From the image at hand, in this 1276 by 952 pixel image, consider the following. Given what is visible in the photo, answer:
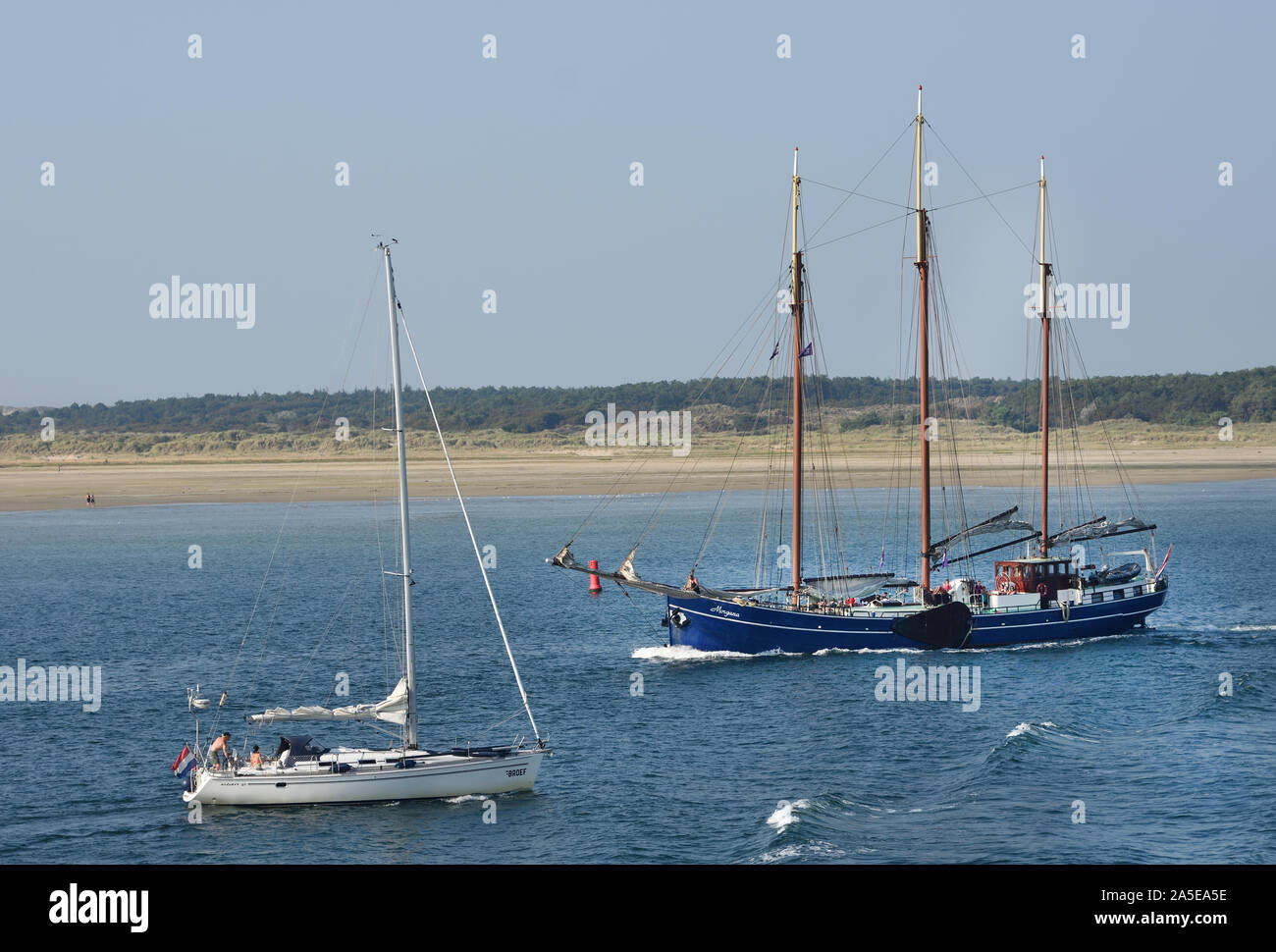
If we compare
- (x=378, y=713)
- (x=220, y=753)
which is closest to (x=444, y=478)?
(x=378, y=713)

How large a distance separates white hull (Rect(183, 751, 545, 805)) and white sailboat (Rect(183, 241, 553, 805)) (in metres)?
0.03

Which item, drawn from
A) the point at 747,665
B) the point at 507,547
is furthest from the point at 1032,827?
the point at 507,547

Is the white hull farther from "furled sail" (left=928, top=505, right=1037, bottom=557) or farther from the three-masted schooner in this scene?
"furled sail" (left=928, top=505, right=1037, bottom=557)

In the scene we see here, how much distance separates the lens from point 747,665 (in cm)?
5784

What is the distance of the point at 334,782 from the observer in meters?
37.6

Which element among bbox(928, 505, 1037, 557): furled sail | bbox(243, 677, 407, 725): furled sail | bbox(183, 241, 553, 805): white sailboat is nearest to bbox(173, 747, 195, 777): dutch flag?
bbox(183, 241, 553, 805): white sailboat

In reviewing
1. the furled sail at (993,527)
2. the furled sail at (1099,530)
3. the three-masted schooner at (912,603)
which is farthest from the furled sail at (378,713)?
the furled sail at (1099,530)

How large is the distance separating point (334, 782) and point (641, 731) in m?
11.7

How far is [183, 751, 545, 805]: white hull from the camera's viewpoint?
1480 inches

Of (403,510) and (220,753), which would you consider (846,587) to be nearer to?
(403,510)
